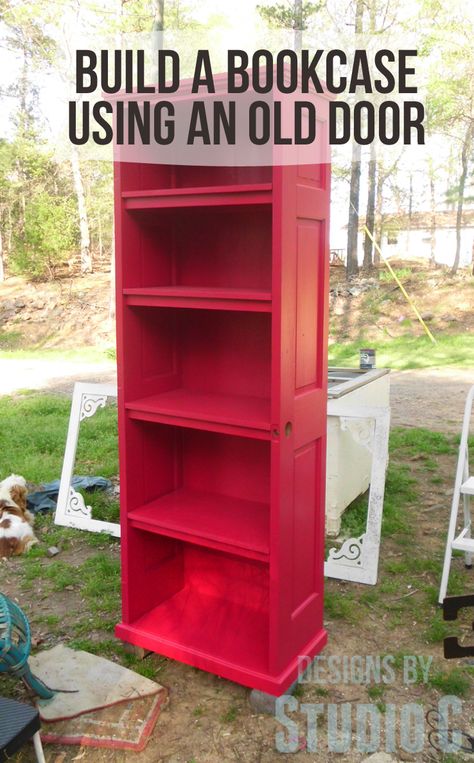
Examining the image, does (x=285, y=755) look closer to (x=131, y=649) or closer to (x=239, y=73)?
(x=131, y=649)

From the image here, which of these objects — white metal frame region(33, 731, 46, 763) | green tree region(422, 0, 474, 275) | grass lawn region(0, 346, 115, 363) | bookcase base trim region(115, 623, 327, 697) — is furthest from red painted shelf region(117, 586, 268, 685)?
green tree region(422, 0, 474, 275)

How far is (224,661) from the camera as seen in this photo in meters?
3.19

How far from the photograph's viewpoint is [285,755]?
2.81 metres

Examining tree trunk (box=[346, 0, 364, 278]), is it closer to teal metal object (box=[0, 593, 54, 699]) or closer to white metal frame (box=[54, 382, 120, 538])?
white metal frame (box=[54, 382, 120, 538])

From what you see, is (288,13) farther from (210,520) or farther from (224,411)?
(210,520)

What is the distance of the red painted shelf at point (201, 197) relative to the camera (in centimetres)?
279

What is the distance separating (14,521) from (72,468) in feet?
1.95

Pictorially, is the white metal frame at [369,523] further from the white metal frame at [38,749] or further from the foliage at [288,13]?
the foliage at [288,13]

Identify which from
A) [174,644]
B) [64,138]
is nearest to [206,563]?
[174,644]

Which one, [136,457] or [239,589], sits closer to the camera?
[136,457]

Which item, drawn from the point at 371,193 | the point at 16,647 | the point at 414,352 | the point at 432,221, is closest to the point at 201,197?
the point at 16,647

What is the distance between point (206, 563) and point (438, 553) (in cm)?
179

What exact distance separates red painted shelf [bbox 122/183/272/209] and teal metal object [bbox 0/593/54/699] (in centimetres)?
192

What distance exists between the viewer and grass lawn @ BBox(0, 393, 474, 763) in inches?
121
